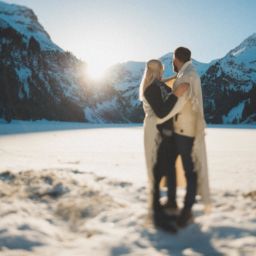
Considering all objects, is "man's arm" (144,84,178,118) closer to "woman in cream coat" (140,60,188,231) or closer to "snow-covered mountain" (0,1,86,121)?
"woman in cream coat" (140,60,188,231)

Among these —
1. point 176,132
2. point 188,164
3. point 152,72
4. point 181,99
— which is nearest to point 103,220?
point 188,164

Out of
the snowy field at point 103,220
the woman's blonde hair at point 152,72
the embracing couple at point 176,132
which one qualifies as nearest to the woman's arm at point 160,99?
the embracing couple at point 176,132

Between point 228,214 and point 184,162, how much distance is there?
1003 mm

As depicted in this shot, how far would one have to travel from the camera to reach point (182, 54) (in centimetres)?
486

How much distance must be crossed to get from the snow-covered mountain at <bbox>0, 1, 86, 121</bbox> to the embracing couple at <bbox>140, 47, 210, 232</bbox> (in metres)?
82.4

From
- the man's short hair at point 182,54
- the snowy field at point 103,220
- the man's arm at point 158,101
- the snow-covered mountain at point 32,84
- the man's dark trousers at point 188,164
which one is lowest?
the snowy field at point 103,220

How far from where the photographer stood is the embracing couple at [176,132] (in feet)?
15.1

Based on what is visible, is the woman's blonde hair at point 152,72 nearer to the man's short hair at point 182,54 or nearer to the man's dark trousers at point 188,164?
the man's short hair at point 182,54

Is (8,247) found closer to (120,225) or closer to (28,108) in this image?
(120,225)

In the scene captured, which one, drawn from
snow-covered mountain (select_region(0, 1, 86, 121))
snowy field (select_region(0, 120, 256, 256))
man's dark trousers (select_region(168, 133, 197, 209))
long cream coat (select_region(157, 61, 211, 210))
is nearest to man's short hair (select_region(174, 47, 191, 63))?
long cream coat (select_region(157, 61, 211, 210))

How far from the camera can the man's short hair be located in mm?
4863

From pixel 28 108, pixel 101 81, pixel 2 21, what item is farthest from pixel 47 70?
pixel 101 81

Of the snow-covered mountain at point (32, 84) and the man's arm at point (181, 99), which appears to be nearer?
the man's arm at point (181, 99)

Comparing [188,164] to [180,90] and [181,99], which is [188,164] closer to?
[181,99]
